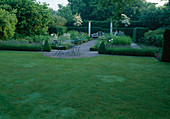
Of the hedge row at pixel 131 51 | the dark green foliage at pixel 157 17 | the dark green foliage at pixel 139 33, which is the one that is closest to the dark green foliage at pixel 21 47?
the hedge row at pixel 131 51

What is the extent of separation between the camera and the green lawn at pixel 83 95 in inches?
141

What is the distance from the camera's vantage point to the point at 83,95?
4.61 metres

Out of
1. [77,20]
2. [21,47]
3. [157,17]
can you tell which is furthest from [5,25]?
[77,20]

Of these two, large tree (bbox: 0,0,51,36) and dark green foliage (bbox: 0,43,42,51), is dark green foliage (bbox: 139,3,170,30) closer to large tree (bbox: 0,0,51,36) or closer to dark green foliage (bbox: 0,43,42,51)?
large tree (bbox: 0,0,51,36)

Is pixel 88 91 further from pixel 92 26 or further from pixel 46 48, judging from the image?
pixel 92 26

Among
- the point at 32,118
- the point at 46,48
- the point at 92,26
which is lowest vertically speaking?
the point at 32,118

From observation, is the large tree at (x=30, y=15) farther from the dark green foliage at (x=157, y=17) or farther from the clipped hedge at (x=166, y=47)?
the dark green foliage at (x=157, y=17)

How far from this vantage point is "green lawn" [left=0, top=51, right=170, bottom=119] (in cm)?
→ 358

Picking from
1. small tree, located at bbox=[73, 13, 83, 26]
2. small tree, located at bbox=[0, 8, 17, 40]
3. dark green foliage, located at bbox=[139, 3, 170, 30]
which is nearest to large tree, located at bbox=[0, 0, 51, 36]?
small tree, located at bbox=[0, 8, 17, 40]

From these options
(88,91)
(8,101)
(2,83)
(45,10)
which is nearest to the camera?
(8,101)

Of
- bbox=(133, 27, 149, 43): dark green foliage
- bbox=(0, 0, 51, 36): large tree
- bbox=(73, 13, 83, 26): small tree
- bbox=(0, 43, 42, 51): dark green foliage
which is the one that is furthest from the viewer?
bbox=(73, 13, 83, 26): small tree

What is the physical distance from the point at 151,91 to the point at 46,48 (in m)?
10.3

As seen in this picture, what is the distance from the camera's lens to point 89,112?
11.9 ft

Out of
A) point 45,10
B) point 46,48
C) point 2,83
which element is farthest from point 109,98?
point 45,10
